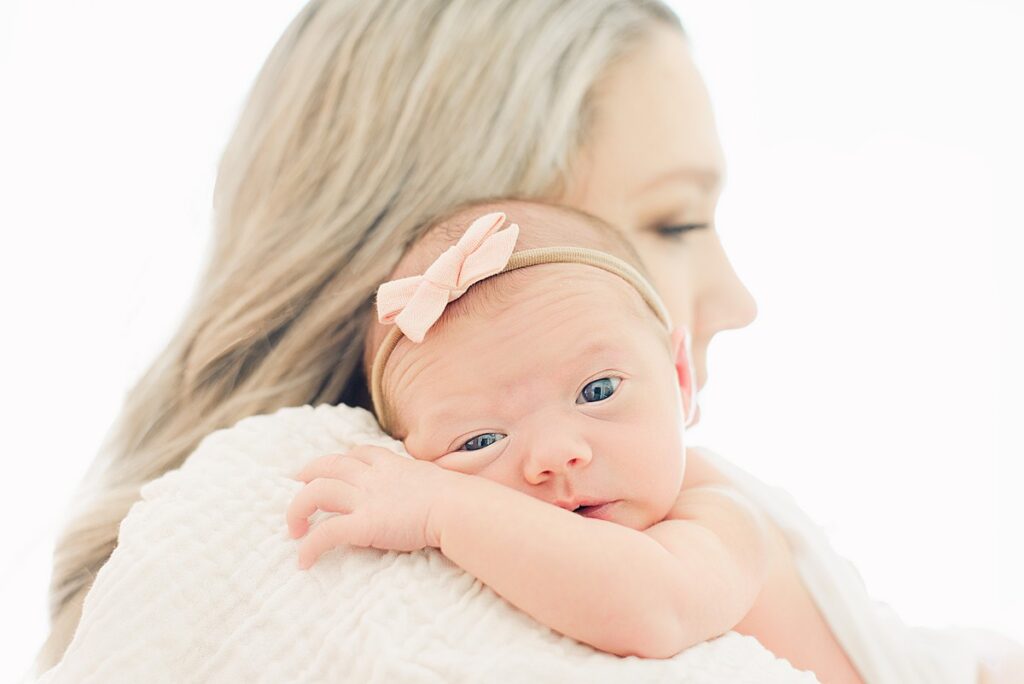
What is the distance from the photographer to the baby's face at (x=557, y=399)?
49.1 inches

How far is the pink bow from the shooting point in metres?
1.33

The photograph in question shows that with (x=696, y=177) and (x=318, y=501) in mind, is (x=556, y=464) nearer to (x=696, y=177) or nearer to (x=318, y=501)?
(x=318, y=501)

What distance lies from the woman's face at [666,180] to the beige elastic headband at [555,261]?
30 cm

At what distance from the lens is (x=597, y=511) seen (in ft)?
4.13

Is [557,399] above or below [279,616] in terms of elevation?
above

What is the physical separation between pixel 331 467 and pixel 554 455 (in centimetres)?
30

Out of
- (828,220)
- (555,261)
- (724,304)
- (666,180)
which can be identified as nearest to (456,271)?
(555,261)

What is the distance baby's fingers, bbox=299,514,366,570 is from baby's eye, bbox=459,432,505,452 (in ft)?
0.63

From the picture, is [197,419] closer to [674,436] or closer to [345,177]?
[345,177]

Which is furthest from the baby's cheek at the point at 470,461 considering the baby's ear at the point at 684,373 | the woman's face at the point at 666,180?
the woman's face at the point at 666,180

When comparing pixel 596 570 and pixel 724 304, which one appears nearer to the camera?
pixel 596 570

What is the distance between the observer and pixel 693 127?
1.88 m

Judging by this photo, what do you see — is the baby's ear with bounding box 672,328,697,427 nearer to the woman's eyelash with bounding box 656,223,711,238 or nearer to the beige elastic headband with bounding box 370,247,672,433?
the beige elastic headband with bounding box 370,247,672,433

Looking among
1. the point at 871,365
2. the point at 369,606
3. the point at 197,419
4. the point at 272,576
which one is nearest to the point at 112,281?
the point at 197,419
